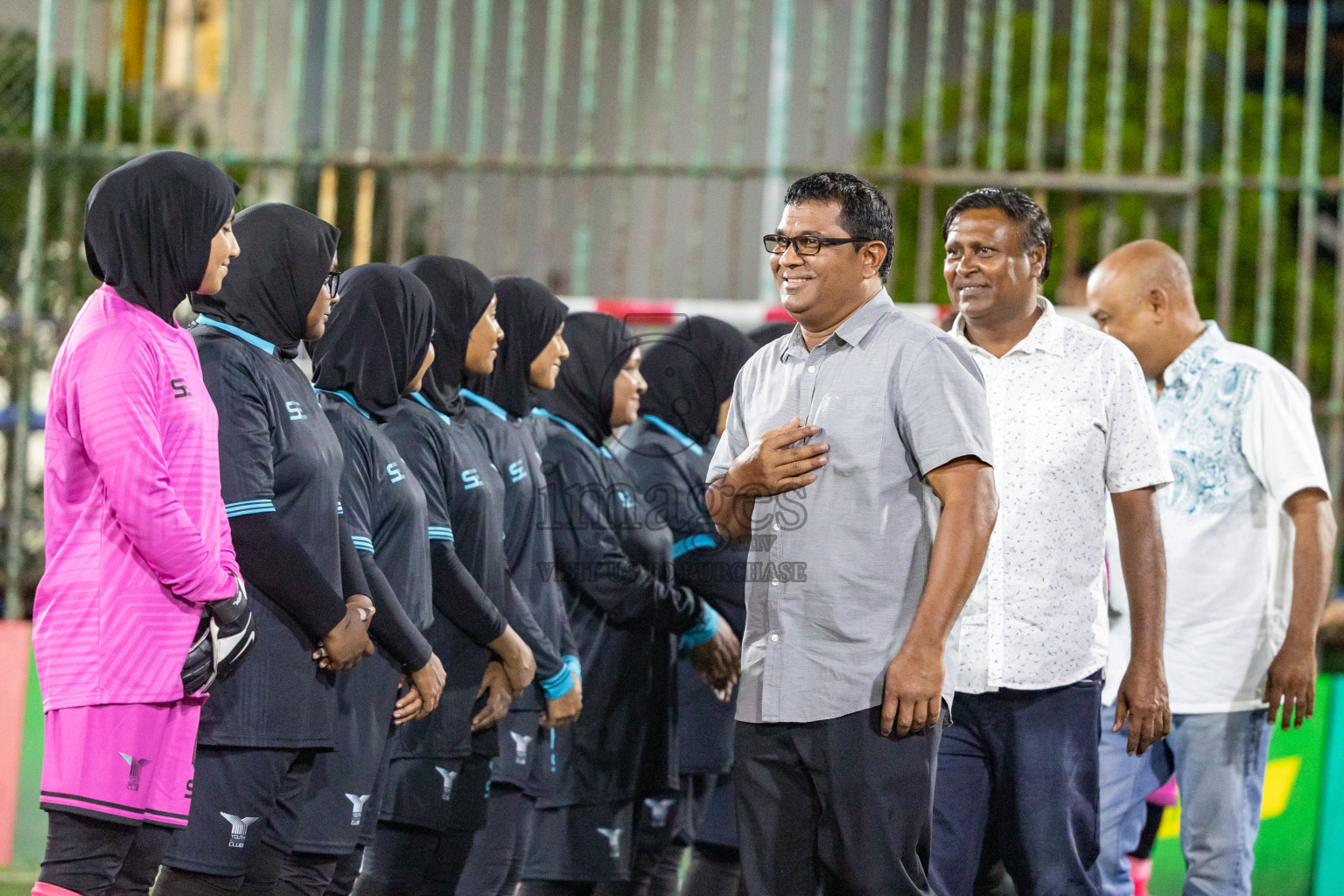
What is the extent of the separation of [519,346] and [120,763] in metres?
1.97

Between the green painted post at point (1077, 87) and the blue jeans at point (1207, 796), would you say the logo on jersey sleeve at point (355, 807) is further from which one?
the green painted post at point (1077, 87)

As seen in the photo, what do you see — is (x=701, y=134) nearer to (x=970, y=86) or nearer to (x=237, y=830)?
(x=970, y=86)

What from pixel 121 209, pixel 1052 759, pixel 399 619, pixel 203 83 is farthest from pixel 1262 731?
pixel 203 83

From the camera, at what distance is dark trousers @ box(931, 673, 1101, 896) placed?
3.45 m

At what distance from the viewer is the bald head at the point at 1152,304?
4.52m

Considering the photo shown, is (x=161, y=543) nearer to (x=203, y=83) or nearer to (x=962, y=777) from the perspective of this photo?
(x=962, y=777)

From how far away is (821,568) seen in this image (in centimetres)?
307

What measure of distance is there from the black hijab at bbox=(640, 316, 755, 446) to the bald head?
1307 mm

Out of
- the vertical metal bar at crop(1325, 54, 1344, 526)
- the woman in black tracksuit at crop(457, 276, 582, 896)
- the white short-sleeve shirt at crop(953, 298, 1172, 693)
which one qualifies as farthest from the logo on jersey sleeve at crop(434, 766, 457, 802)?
the vertical metal bar at crop(1325, 54, 1344, 526)

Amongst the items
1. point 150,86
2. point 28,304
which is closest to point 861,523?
point 28,304

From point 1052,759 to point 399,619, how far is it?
1.56 meters

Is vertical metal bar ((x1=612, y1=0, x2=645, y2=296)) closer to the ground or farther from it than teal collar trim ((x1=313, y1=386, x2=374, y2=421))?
farther from it

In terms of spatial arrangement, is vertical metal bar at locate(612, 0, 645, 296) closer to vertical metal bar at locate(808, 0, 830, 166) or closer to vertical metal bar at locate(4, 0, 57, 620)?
vertical metal bar at locate(808, 0, 830, 166)

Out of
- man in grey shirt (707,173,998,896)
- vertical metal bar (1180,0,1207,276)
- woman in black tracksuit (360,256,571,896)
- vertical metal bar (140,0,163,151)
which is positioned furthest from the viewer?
vertical metal bar (140,0,163,151)
